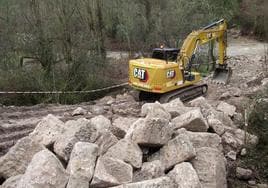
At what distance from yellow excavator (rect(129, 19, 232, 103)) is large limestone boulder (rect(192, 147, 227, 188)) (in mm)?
4130

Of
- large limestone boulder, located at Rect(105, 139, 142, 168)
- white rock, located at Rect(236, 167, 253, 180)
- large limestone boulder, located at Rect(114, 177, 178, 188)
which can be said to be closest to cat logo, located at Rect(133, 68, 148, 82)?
white rock, located at Rect(236, 167, 253, 180)

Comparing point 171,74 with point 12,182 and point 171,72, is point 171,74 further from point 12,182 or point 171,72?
point 12,182

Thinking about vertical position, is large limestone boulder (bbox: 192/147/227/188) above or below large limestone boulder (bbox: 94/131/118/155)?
below

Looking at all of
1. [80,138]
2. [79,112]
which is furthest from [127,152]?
[79,112]

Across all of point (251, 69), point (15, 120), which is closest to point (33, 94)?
point (15, 120)

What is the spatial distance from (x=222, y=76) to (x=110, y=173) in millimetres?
8275

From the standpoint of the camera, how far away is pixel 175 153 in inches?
224

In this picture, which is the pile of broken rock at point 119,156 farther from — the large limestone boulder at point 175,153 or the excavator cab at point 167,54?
the excavator cab at point 167,54

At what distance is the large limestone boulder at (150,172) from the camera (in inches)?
206

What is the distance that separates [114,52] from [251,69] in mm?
6885

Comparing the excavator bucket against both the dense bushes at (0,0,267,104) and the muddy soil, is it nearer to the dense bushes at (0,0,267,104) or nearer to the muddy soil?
the muddy soil

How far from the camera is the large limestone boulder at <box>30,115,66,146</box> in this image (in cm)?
590

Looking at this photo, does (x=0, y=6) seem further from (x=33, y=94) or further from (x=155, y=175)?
(x=155, y=175)

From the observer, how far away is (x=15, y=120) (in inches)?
340
